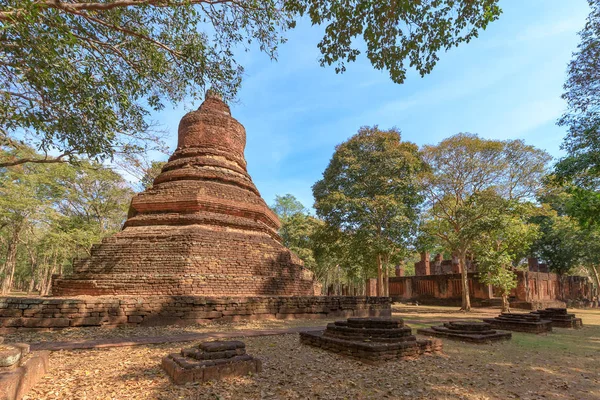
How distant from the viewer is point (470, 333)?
797cm

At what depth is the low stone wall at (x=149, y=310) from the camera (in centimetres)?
717

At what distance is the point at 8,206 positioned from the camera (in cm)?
2102

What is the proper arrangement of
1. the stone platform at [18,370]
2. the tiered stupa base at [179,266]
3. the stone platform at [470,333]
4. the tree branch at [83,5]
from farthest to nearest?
the tiered stupa base at [179,266]
the stone platform at [470,333]
the tree branch at [83,5]
the stone platform at [18,370]

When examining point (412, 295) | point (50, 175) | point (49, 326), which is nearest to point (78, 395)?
point (49, 326)

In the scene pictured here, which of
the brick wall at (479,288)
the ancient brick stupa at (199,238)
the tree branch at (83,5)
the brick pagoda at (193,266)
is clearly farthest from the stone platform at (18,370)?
the brick wall at (479,288)

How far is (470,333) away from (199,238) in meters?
7.97

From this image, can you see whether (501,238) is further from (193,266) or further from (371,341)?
(193,266)

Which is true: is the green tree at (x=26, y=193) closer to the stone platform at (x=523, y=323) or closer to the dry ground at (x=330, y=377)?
the dry ground at (x=330, y=377)

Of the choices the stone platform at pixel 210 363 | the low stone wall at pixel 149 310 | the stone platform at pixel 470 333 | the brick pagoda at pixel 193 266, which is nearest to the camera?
the stone platform at pixel 210 363

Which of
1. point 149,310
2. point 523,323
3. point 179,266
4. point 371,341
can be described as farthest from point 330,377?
point 523,323

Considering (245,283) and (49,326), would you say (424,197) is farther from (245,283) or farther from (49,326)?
(49,326)

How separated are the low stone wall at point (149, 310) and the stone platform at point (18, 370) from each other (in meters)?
3.59

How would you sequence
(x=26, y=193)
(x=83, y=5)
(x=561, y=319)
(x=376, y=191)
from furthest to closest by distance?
(x=26, y=193) < (x=376, y=191) < (x=561, y=319) < (x=83, y=5)

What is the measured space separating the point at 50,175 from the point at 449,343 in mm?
24972
